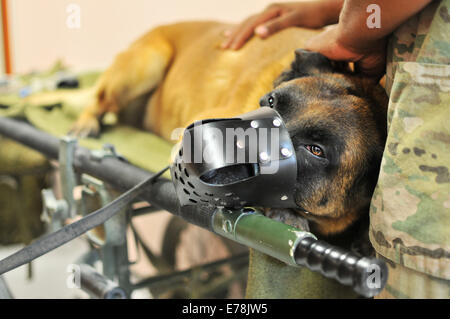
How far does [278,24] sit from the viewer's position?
153 cm

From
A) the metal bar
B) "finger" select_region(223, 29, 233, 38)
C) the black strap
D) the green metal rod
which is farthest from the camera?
"finger" select_region(223, 29, 233, 38)

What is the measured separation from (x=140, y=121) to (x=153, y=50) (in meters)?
0.32

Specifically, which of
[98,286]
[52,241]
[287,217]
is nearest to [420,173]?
[287,217]

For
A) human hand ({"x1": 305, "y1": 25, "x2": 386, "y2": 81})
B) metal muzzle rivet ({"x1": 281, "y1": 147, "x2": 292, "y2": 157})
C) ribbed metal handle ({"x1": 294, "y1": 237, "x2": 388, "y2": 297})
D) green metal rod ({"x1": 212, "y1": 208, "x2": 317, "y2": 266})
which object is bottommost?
green metal rod ({"x1": 212, "y1": 208, "x2": 317, "y2": 266})

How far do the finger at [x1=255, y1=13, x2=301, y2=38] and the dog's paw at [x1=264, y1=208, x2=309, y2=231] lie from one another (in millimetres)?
800

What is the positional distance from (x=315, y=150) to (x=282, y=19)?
0.80 metres

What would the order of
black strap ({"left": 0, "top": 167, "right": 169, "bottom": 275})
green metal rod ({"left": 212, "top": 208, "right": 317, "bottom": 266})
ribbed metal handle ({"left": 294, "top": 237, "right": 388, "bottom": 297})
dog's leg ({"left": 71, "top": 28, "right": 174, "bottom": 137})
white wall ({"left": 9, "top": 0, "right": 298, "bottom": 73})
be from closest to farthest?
ribbed metal handle ({"left": 294, "top": 237, "right": 388, "bottom": 297})
green metal rod ({"left": 212, "top": 208, "right": 317, "bottom": 266})
black strap ({"left": 0, "top": 167, "right": 169, "bottom": 275})
dog's leg ({"left": 71, "top": 28, "right": 174, "bottom": 137})
white wall ({"left": 9, "top": 0, "right": 298, "bottom": 73})

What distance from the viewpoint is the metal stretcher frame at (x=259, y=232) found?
0.56 metres

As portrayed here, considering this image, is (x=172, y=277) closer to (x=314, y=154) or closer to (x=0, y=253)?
(x=314, y=154)

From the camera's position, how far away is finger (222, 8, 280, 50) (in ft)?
5.22

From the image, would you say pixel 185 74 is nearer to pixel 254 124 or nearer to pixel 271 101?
pixel 271 101

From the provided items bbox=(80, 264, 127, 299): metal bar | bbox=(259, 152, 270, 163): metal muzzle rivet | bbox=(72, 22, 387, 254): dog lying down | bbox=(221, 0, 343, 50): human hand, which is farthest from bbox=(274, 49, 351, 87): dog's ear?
bbox=(80, 264, 127, 299): metal bar

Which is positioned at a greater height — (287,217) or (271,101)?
(271,101)

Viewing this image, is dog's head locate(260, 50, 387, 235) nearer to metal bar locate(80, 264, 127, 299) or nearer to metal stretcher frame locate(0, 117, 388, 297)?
metal stretcher frame locate(0, 117, 388, 297)
